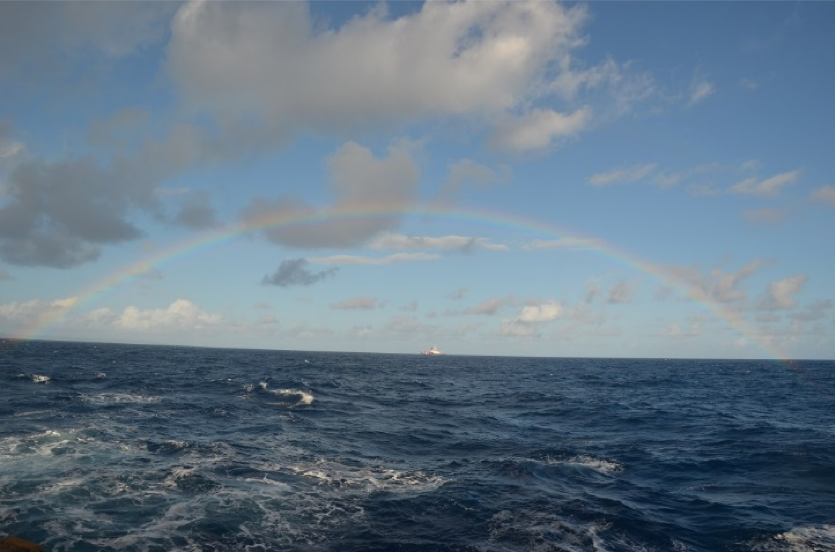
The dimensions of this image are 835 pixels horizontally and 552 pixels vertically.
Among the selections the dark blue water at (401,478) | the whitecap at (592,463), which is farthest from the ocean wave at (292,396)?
the whitecap at (592,463)

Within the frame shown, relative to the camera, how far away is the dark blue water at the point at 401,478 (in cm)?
1941

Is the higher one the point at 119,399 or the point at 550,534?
the point at 119,399

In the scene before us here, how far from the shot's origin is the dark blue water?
1941 cm

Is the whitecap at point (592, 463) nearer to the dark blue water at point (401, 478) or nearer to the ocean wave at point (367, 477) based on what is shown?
the dark blue water at point (401, 478)

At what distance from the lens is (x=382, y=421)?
148ft

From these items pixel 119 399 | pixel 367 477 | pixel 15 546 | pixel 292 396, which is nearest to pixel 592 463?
pixel 367 477

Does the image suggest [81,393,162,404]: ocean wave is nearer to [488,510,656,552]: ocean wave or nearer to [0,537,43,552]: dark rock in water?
[0,537,43,552]: dark rock in water

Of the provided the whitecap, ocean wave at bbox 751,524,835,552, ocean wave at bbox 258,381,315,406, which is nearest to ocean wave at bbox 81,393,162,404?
ocean wave at bbox 258,381,315,406

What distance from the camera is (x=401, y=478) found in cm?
2684

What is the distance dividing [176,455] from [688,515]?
2630 cm

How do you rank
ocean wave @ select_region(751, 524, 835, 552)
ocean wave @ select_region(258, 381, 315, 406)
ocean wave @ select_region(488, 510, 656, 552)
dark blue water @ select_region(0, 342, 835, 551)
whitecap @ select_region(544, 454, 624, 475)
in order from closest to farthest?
ocean wave @ select_region(488, 510, 656, 552)
ocean wave @ select_region(751, 524, 835, 552)
dark blue water @ select_region(0, 342, 835, 551)
whitecap @ select_region(544, 454, 624, 475)
ocean wave @ select_region(258, 381, 315, 406)

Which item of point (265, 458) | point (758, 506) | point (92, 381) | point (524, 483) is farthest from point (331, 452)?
point (92, 381)

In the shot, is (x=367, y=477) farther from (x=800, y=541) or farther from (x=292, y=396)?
(x=292, y=396)

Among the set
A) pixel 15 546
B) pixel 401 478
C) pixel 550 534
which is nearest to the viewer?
pixel 15 546
